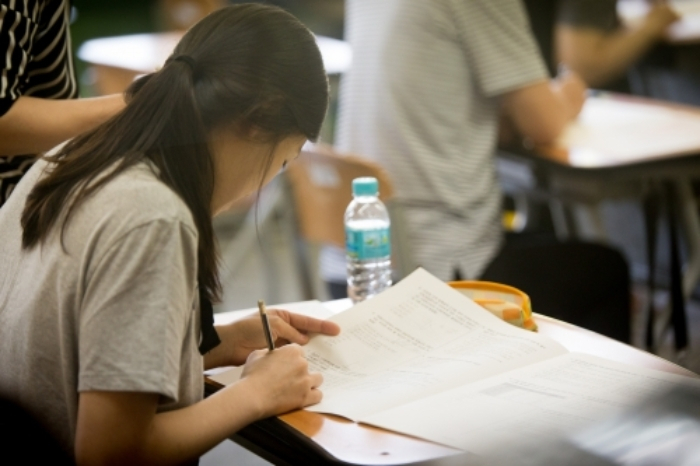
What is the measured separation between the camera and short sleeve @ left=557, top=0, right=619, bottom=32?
104 inches

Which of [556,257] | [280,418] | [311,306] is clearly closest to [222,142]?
[280,418]

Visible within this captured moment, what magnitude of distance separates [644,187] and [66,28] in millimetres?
1586

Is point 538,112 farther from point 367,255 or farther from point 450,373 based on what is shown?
point 450,373

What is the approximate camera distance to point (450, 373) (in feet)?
3.51

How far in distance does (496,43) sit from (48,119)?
3.59 ft

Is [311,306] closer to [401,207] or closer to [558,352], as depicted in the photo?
[558,352]

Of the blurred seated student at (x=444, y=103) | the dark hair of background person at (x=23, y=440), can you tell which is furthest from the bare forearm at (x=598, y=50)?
the dark hair of background person at (x=23, y=440)

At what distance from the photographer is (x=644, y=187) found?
2420 mm

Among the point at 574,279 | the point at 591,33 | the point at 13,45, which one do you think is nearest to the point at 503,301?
the point at 574,279

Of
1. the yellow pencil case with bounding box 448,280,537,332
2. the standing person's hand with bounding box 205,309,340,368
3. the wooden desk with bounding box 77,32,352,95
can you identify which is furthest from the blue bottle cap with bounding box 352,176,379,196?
the wooden desk with bounding box 77,32,352,95

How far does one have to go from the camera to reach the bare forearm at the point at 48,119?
1306 mm

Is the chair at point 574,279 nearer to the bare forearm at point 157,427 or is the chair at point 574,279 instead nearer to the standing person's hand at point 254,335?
the standing person's hand at point 254,335

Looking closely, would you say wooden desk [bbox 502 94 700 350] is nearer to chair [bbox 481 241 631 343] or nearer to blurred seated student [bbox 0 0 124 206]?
chair [bbox 481 241 631 343]

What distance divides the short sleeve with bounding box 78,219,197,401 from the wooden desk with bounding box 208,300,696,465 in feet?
0.51
